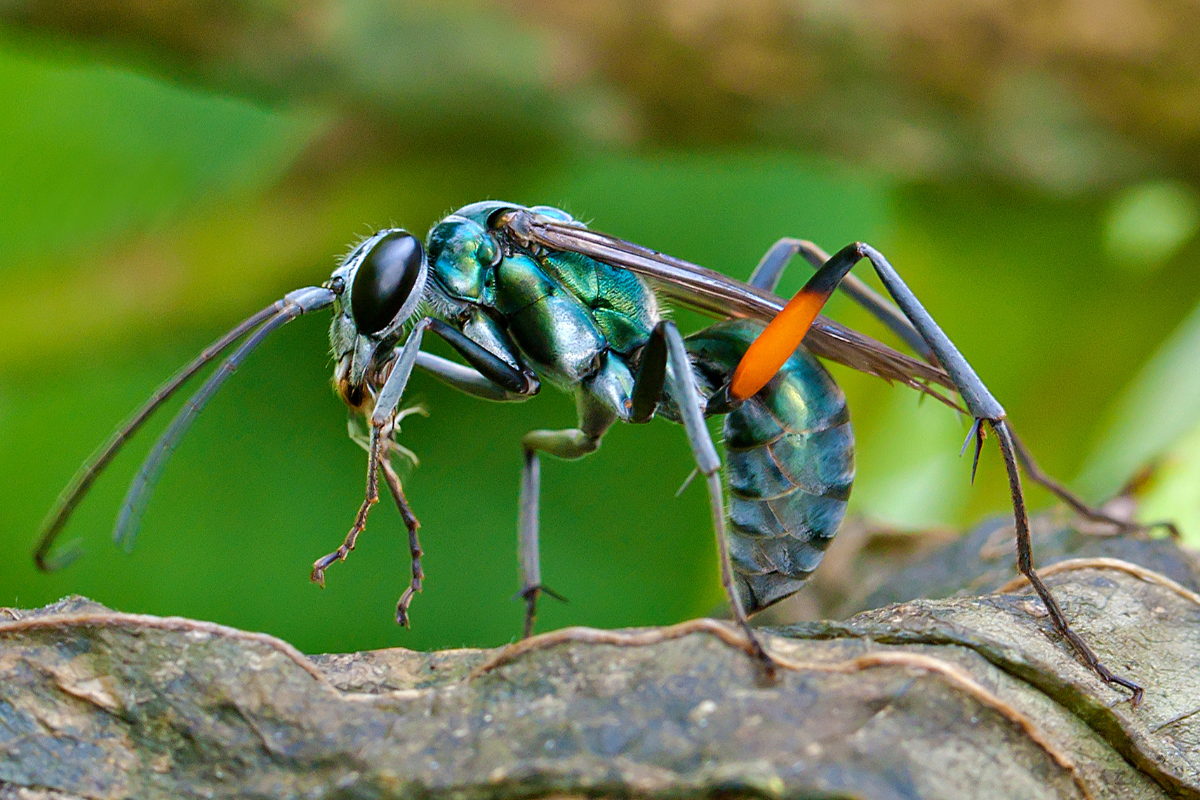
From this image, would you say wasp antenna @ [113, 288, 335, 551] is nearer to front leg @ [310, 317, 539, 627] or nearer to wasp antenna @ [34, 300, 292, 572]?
wasp antenna @ [34, 300, 292, 572]

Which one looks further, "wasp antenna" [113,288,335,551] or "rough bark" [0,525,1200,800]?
"wasp antenna" [113,288,335,551]

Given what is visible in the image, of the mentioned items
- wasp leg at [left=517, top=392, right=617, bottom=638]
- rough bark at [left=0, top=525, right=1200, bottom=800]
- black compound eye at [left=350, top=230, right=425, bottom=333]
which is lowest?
wasp leg at [left=517, top=392, right=617, bottom=638]

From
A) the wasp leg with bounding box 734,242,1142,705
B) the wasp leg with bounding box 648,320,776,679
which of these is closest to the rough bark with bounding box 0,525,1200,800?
the wasp leg with bounding box 648,320,776,679

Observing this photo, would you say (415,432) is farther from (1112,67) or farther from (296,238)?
(1112,67)

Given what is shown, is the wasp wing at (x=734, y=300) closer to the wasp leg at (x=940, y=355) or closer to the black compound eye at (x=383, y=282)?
the wasp leg at (x=940, y=355)

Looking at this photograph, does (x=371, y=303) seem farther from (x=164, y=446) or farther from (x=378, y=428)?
(x=164, y=446)

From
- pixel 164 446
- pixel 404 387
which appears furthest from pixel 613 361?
pixel 164 446

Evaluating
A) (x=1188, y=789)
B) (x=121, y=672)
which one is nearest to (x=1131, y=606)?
(x=1188, y=789)

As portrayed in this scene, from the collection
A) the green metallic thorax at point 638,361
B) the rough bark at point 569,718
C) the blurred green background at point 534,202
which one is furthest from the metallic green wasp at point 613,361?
the blurred green background at point 534,202
